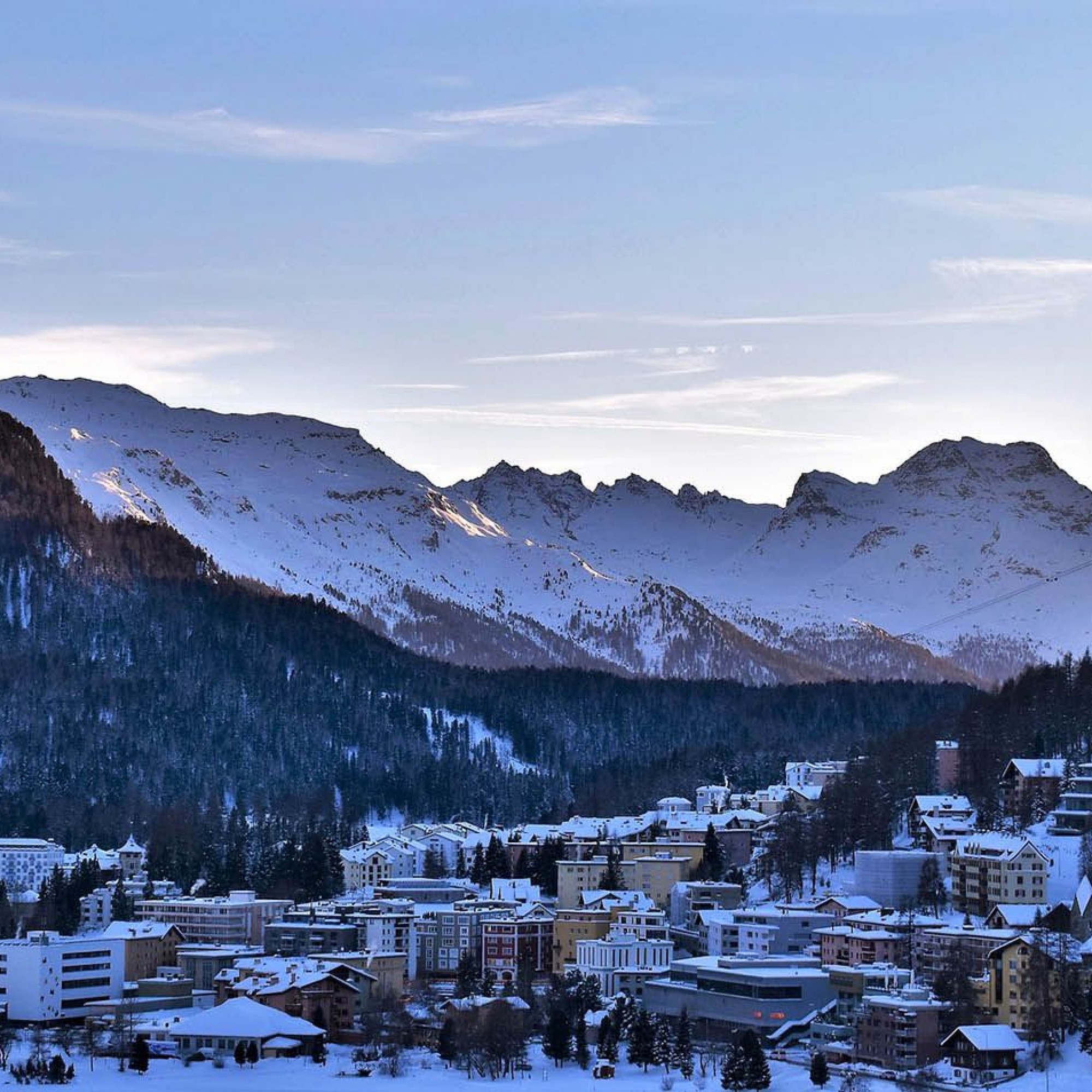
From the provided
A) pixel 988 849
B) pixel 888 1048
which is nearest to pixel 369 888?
pixel 988 849

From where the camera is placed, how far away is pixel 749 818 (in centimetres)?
16362

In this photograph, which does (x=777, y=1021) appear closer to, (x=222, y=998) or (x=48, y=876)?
(x=222, y=998)

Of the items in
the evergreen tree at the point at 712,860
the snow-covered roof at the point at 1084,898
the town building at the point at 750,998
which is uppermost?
the evergreen tree at the point at 712,860

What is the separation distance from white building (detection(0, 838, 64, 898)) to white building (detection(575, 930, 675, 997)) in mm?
43789

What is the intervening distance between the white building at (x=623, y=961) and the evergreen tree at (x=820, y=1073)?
19167 mm

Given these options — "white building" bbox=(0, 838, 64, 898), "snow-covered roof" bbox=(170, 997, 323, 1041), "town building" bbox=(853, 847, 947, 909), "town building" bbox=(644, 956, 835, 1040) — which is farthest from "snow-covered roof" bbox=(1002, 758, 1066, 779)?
"white building" bbox=(0, 838, 64, 898)

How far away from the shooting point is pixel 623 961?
427 ft

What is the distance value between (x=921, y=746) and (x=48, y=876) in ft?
177

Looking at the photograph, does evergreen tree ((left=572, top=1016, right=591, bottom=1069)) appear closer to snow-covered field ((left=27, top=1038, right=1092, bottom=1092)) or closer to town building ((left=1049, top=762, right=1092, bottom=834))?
snow-covered field ((left=27, top=1038, right=1092, bottom=1092))

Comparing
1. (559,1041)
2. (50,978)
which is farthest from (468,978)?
(50,978)

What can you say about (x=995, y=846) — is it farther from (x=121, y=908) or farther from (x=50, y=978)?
(x=121, y=908)

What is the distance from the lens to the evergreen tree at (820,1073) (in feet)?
351

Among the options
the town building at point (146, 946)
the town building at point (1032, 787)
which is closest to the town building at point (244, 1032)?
the town building at point (146, 946)

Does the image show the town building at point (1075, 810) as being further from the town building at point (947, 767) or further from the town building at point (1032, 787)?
the town building at point (947, 767)
